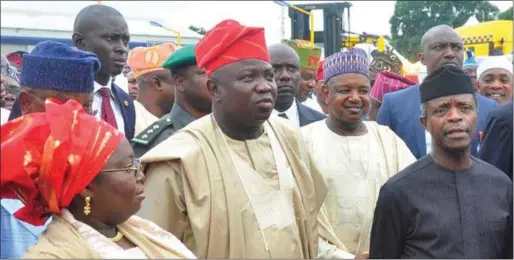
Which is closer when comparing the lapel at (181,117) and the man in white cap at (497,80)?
the lapel at (181,117)

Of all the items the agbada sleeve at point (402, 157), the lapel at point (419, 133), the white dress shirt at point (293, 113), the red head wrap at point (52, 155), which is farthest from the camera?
the white dress shirt at point (293, 113)

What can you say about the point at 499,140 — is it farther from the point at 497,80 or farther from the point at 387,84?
the point at 497,80

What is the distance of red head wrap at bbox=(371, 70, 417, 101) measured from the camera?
720 centimetres

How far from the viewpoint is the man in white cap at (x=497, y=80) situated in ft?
25.9

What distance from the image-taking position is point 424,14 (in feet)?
182

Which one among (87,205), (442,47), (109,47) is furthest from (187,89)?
(442,47)

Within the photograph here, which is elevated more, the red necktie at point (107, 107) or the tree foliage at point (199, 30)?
the red necktie at point (107, 107)

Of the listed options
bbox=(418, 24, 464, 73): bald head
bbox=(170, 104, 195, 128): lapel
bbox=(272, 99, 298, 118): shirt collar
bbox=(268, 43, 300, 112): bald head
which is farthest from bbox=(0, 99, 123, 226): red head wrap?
bbox=(418, 24, 464, 73): bald head

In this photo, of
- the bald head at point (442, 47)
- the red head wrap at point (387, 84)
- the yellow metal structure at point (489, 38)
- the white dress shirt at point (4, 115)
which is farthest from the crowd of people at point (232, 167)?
the yellow metal structure at point (489, 38)

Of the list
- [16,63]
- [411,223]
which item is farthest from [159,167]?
[16,63]

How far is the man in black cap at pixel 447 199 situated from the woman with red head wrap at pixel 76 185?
1.07 m

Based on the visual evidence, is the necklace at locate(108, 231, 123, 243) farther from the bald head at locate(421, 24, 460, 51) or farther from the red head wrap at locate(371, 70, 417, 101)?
the red head wrap at locate(371, 70, 417, 101)

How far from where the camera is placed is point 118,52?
16.7 feet

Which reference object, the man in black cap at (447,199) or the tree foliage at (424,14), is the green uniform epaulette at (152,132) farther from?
the tree foliage at (424,14)
